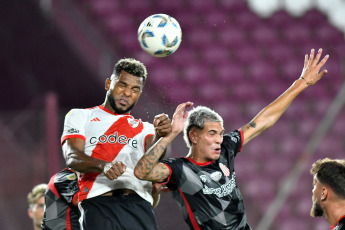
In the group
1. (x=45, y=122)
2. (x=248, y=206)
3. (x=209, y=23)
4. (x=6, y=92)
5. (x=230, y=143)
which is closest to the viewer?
(x=230, y=143)

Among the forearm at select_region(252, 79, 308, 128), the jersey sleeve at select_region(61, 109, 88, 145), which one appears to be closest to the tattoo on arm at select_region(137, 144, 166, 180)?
the jersey sleeve at select_region(61, 109, 88, 145)

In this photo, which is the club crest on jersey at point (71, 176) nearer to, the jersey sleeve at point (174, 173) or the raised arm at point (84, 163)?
the raised arm at point (84, 163)

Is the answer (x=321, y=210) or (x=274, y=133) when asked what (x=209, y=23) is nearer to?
(x=274, y=133)

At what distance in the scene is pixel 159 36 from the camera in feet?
13.8

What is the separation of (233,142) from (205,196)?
0.56 m

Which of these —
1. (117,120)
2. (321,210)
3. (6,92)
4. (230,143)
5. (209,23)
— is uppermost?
(209,23)

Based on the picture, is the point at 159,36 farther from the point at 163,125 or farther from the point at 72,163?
the point at 72,163

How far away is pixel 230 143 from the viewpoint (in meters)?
4.32

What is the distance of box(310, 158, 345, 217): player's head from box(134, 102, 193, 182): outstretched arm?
3.19ft

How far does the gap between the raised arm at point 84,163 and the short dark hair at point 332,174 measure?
4.33 ft

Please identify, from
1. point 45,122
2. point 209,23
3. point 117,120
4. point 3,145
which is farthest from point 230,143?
point 209,23

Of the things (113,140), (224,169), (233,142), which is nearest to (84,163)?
(113,140)

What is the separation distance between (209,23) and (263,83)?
5.04ft

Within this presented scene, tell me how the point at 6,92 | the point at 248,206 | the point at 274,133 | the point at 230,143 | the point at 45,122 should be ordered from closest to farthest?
the point at 230,143
the point at 45,122
the point at 248,206
the point at 274,133
the point at 6,92
